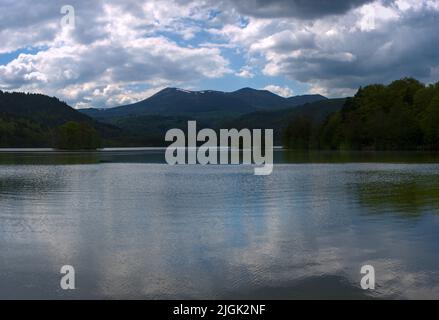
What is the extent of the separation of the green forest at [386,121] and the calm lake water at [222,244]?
9259 centimetres

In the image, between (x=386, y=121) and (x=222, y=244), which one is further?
(x=386, y=121)

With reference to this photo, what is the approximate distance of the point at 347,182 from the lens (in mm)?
40156

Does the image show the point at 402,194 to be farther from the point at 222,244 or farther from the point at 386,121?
the point at 386,121

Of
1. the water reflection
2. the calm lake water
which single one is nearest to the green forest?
the water reflection

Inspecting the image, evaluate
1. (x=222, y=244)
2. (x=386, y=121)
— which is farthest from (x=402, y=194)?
(x=386, y=121)

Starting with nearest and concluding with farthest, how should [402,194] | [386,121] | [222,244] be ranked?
[222,244] < [402,194] < [386,121]

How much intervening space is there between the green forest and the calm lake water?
92590 mm

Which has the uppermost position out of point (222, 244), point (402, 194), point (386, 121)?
point (386, 121)

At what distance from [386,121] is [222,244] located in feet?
374

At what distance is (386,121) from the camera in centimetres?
12244

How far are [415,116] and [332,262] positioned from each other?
4602 inches

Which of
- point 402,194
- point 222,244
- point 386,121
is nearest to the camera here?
point 222,244

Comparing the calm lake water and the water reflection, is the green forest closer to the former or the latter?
the water reflection

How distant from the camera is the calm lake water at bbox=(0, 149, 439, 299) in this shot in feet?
40.1
